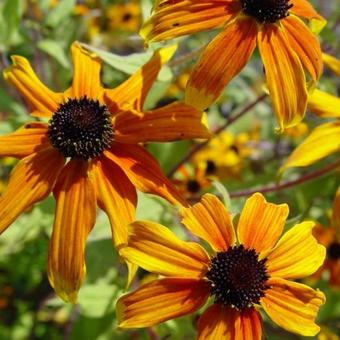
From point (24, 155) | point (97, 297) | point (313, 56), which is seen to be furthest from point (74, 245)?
point (313, 56)

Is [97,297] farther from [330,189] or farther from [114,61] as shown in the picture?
[330,189]

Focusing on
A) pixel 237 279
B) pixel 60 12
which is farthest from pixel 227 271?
pixel 60 12

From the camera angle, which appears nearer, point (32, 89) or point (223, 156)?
point (32, 89)

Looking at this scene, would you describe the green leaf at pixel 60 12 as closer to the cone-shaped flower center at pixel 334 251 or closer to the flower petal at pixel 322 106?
the flower petal at pixel 322 106

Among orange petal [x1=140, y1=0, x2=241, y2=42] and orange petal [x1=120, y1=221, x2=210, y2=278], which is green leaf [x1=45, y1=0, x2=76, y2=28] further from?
orange petal [x1=120, y1=221, x2=210, y2=278]

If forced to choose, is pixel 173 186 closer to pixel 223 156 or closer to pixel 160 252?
pixel 160 252

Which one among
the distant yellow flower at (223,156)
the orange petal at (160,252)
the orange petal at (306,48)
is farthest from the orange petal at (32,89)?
the distant yellow flower at (223,156)
